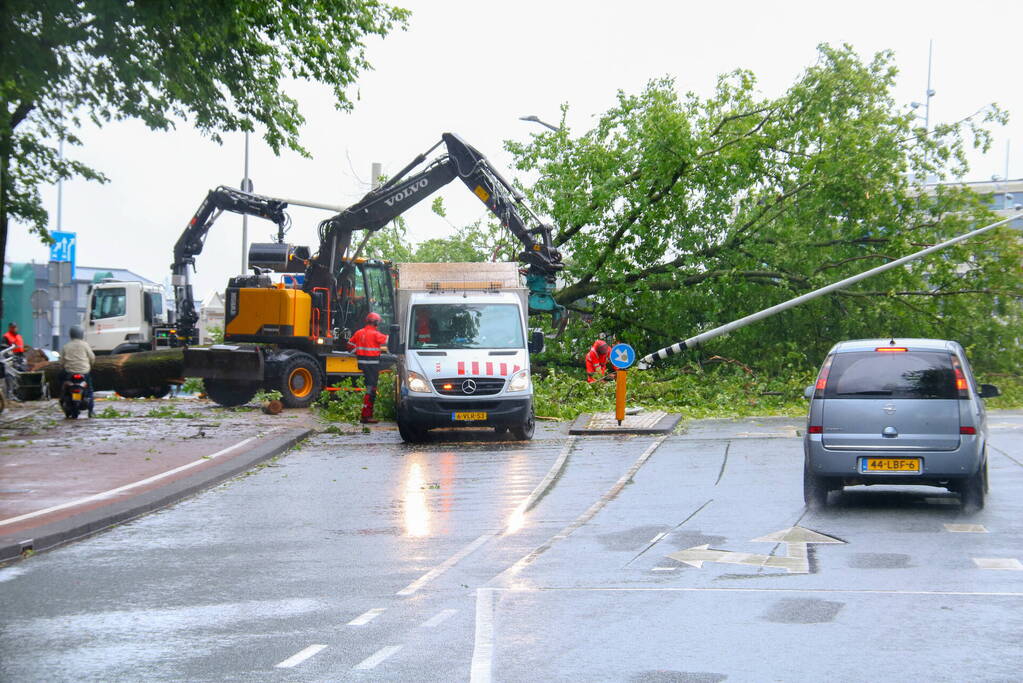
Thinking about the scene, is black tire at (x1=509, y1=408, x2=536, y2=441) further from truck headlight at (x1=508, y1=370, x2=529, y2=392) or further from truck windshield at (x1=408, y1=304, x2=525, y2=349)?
truck windshield at (x1=408, y1=304, x2=525, y2=349)

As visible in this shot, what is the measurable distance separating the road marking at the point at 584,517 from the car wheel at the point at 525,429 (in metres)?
2.37

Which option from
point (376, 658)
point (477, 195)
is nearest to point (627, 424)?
point (477, 195)

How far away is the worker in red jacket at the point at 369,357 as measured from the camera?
77.0 ft

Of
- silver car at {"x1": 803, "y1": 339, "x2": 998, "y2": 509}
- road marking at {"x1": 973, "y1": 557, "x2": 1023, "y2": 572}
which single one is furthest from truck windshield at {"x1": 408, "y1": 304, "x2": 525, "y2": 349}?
road marking at {"x1": 973, "y1": 557, "x2": 1023, "y2": 572}

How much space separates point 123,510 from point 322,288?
635 inches

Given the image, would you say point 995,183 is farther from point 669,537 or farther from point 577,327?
point 669,537

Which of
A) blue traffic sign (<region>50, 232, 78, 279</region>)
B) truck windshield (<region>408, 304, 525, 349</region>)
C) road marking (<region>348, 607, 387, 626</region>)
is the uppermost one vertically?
blue traffic sign (<region>50, 232, 78, 279</region>)

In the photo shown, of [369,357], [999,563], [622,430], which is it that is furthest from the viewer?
[369,357]

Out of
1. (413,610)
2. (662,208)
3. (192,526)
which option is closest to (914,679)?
(413,610)

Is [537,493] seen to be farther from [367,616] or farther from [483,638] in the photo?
[483,638]

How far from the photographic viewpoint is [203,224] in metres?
30.9

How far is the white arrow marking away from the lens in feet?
31.6

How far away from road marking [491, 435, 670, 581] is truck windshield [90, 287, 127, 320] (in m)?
22.5

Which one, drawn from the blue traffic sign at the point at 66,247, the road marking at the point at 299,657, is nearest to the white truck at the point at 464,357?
the road marking at the point at 299,657
